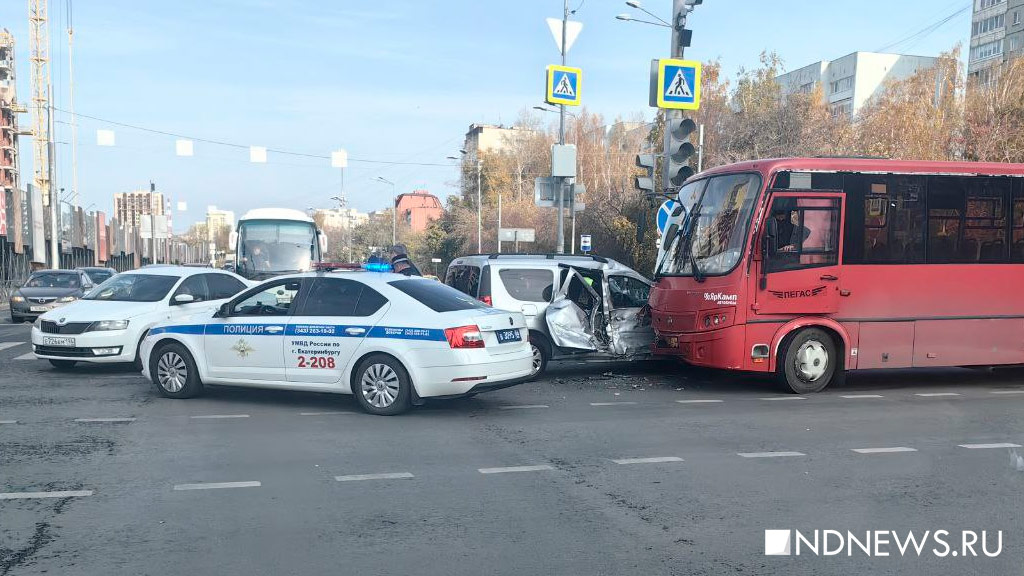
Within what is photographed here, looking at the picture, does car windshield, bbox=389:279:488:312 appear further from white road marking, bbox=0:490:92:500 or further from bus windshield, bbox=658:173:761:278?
white road marking, bbox=0:490:92:500

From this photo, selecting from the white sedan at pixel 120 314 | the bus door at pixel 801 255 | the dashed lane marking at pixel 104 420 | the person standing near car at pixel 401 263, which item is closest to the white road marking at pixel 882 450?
the bus door at pixel 801 255

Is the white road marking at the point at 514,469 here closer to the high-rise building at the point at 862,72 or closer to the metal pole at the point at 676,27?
the metal pole at the point at 676,27

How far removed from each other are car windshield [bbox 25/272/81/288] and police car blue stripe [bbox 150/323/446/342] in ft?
52.0

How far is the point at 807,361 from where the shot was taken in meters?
11.5

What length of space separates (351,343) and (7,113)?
93169 millimetres

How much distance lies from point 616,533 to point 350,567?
171 cm

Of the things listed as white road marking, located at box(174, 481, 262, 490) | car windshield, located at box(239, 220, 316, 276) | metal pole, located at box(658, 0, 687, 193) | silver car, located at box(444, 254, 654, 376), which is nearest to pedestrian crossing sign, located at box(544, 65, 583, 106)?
metal pole, located at box(658, 0, 687, 193)

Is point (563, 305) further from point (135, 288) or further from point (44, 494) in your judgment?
point (44, 494)

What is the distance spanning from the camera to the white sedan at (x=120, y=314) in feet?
40.3

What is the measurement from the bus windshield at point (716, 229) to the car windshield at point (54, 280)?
19.1 meters

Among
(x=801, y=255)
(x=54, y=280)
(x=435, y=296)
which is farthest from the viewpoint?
(x=54, y=280)

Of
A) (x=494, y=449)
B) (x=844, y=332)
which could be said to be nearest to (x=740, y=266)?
(x=844, y=332)

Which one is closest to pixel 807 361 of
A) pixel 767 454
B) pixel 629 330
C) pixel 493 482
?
pixel 629 330

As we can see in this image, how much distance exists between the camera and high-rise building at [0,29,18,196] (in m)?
82.8
